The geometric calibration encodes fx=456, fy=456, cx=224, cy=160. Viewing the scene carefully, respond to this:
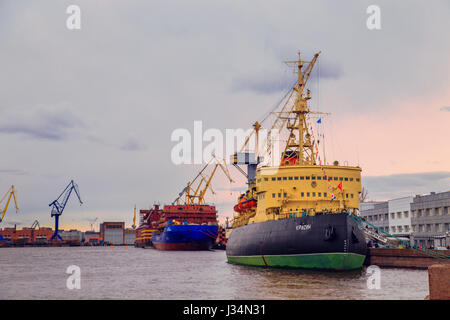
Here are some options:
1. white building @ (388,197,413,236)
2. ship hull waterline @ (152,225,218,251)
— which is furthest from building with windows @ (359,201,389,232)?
ship hull waterline @ (152,225,218,251)

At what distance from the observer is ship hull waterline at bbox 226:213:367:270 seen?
3553 centimetres

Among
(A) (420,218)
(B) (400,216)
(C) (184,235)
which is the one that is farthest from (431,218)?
(C) (184,235)

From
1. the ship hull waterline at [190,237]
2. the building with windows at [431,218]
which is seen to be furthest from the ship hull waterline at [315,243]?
the ship hull waterline at [190,237]

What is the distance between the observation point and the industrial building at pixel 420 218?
228 ft

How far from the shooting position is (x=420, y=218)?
76.3m

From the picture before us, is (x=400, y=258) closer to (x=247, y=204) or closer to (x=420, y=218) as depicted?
(x=247, y=204)

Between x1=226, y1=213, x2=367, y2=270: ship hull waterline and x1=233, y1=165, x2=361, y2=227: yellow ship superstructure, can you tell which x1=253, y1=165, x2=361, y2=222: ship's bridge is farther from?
x1=226, y1=213, x2=367, y2=270: ship hull waterline

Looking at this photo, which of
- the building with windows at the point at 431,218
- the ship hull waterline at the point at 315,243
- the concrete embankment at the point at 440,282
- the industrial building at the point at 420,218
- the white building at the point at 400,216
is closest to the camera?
the concrete embankment at the point at 440,282

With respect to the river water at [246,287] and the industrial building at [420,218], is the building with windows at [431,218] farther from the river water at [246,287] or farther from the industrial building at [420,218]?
the river water at [246,287]

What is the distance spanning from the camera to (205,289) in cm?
3225

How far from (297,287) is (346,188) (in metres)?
16.3
